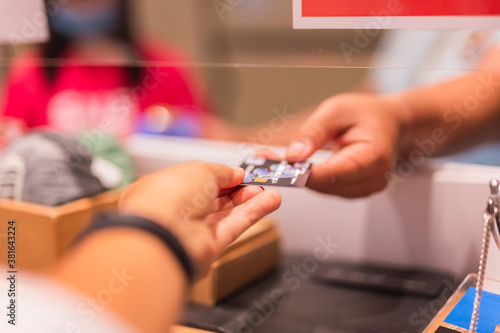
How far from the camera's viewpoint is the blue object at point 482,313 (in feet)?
1.42

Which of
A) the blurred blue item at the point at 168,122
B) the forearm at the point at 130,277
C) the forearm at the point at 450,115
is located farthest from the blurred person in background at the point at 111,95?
the forearm at the point at 130,277

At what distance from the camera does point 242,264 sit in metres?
0.65

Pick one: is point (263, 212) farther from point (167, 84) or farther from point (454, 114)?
point (167, 84)

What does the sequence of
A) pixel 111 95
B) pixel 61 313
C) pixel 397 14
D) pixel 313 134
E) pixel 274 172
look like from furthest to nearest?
pixel 111 95 < pixel 313 134 < pixel 274 172 < pixel 397 14 < pixel 61 313

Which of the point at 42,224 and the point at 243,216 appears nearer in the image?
the point at 243,216

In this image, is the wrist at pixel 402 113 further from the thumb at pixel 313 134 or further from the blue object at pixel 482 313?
the blue object at pixel 482 313

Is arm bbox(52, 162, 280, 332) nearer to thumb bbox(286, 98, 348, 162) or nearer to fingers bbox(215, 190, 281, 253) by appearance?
fingers bbox(215, 190, 281, 253)

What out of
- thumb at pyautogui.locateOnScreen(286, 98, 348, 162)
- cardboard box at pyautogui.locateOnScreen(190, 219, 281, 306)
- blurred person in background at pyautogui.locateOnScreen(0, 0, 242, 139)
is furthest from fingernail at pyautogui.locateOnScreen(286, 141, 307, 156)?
blurred person in background at pyautogui.locateOnScreen(0, 0, 242, 139)

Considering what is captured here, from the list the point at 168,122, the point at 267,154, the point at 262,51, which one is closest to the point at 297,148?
the point at 267,154

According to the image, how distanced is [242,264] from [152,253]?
345mm

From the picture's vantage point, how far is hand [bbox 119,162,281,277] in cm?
34

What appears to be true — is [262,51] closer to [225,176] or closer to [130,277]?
[225,176]

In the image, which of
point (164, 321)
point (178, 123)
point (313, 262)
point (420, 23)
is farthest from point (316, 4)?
point (178, 123)

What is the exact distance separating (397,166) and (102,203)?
1.39 ft
